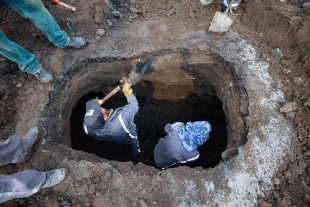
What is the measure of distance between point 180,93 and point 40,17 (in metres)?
2.43

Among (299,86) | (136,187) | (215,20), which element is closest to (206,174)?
(136,187)

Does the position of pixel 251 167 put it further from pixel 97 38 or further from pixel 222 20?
pixel 97 38

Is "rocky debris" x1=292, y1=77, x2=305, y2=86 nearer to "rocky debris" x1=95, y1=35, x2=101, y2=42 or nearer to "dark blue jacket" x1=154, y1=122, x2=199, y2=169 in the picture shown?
"dark blue jacket" x1=154, y1=122, x2=199, y2=169

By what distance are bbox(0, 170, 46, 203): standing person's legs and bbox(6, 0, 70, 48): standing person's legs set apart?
5.51 ft

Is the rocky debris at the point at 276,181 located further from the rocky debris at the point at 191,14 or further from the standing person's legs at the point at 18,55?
the standing person's legs at the point at 18,55

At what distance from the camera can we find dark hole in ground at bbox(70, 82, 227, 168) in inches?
171

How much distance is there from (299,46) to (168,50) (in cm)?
172

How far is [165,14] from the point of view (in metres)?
4.00

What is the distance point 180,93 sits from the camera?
4.55 m

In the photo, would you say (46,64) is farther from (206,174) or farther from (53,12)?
(206,174)

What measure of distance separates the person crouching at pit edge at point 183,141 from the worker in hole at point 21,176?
1237mm

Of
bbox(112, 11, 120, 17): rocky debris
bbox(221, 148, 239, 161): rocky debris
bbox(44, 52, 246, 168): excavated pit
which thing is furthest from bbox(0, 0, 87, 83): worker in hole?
bbox(221, 148, 239, 161): rocky debris

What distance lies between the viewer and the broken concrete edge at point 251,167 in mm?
2832

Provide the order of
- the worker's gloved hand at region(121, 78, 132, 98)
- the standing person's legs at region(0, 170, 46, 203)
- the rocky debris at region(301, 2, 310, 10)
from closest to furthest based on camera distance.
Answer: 1. the standing person's legs at region(0, 170, 46, 203)
2. the worker's gloved hand at region(121, 78, 132, 98)
3. the rocky debris at region(301, 2, 310, 10)
